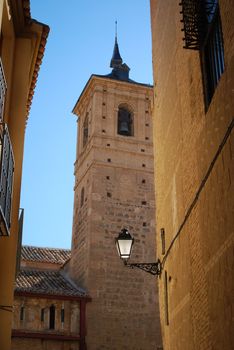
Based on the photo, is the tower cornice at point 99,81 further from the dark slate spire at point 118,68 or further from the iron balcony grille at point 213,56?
the iron balcony grille at point 213,56

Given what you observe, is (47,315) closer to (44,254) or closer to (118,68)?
(44,254)

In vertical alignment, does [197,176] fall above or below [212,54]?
below

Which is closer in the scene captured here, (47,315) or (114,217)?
(47,315)

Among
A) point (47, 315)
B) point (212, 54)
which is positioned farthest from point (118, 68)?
point (212, 54)

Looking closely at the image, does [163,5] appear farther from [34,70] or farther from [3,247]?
[3,247]

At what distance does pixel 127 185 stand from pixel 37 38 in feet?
63.5

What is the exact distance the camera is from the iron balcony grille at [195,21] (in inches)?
300

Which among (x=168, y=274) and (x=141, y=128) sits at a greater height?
(x=141, y=128)

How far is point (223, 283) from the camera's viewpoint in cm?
600

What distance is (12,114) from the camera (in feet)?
27.1

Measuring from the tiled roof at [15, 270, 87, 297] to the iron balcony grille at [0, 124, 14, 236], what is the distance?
17840 mm

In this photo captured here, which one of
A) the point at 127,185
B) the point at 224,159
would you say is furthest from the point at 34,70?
the point at 127,185

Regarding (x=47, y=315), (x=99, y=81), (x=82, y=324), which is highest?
(x=99, y=81)

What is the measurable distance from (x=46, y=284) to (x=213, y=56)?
1983 centimetres
